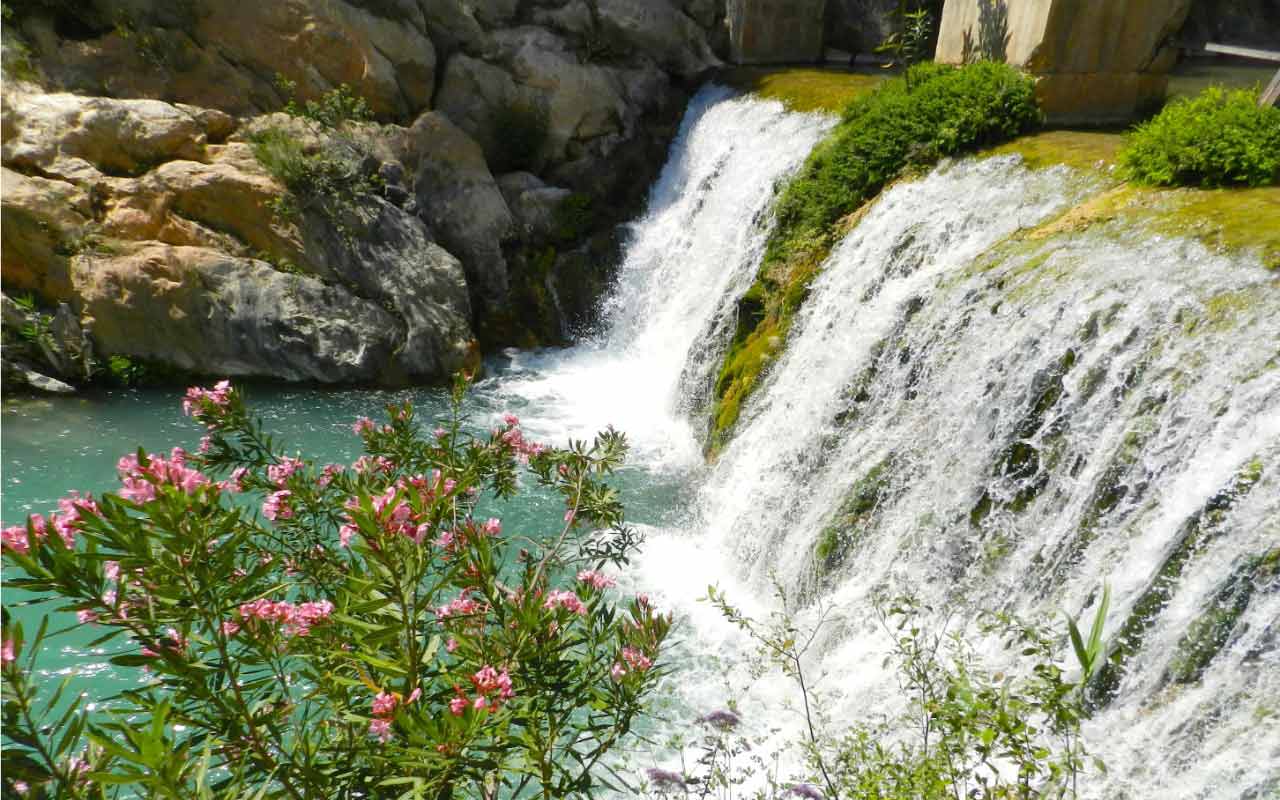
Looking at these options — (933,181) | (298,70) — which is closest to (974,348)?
(933,181)

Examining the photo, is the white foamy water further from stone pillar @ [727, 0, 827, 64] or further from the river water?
stone pillar @ [727, 0, 827, 64]

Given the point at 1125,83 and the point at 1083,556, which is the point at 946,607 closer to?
the point at 1083,556

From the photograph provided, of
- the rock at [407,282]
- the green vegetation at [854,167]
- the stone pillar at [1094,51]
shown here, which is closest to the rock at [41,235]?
the rock at [407,282]

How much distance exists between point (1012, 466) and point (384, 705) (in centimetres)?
468

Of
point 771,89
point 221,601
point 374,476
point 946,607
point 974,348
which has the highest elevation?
point 771,89

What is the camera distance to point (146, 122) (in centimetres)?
1006

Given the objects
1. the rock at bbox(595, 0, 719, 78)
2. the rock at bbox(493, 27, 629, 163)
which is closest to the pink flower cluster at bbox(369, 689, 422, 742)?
the rock at bbox(493, 27, 629, 163)

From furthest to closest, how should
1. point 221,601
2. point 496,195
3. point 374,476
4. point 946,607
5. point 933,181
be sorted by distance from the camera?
point 496,195 → point 933,181 → point 946,607 → point 374,476 → point 221,601

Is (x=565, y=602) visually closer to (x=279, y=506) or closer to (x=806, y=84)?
(x=279, y=506)

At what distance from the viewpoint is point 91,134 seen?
32.2 feet

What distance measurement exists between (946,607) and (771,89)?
10.3 m

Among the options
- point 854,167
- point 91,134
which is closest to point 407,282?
point 91,134

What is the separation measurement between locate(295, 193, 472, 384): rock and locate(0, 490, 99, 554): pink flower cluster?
8.55m

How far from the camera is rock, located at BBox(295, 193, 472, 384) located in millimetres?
10617
